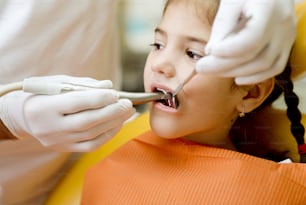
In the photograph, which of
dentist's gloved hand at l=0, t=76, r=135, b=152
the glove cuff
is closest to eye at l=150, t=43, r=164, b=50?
dentist's gloved hand at l=0, t=76, r=135, b=152

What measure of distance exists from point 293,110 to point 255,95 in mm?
110

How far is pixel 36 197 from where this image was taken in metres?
1.24

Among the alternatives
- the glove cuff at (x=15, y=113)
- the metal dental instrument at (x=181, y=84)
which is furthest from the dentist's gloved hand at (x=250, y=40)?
the glove cuff at (x=15, y=113)

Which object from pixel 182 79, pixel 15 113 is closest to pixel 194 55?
pixel 182 79

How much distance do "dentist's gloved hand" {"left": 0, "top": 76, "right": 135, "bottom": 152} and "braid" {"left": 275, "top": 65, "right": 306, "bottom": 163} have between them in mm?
276

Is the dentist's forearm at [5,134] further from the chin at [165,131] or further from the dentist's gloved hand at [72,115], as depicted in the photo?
the chin at [165,131]

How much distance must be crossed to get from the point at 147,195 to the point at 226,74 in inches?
9.9

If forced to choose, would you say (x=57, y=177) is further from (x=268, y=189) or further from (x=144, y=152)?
(x=268, y=189)

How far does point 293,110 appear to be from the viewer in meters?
1.08

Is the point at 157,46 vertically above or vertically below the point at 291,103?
above

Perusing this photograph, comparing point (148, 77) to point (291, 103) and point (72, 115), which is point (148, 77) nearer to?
point (72, 115)

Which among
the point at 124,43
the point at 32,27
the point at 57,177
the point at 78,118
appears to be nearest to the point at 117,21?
the point at 124,43

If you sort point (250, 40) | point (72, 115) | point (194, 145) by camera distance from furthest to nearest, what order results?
point (194, 145) → point (72, 115) → point (250, 40)

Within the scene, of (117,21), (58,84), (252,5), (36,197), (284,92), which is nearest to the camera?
(252,5)
